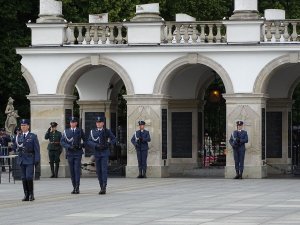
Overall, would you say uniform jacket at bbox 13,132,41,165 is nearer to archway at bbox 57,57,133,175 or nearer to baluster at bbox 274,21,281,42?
baluster at bbox 274,21,281,42

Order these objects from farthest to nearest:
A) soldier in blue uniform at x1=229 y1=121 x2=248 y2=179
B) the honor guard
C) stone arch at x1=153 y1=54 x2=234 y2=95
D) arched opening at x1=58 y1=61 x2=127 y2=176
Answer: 1. the honor guard
2. arched opening at x1=58 y1=61 x2=127 y2=176
3. stone arch at x1=153 y1=54 x2=234 y2=95
4. soldier in blue uniform at x1=229 y1=121 x2=248 y2=179

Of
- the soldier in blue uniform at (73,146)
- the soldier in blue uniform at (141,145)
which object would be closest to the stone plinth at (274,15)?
the soldier in blue uniform at (141,145)

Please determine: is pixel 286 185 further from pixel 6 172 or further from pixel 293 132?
pixel 6 172

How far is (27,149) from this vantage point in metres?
29.5

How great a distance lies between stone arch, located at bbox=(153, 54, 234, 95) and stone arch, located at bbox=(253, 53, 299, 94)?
0.85 m

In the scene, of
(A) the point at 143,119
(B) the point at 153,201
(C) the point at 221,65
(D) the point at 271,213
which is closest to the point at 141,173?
(A) the point at 143,119

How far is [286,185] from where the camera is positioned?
3541cm

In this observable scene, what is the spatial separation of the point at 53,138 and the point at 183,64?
494 centimetres

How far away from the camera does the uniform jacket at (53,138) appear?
41781mm

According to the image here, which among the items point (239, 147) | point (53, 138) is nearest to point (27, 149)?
point (239, 147)

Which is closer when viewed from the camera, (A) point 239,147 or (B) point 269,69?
(A) point 239,147

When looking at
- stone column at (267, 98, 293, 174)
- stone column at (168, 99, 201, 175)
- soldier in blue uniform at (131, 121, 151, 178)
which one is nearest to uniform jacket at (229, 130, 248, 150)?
soldier in blue uniform at (131, 121, 151, 178)

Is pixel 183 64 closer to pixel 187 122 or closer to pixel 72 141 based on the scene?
pixel 187 122

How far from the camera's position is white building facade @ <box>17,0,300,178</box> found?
40.9 m
